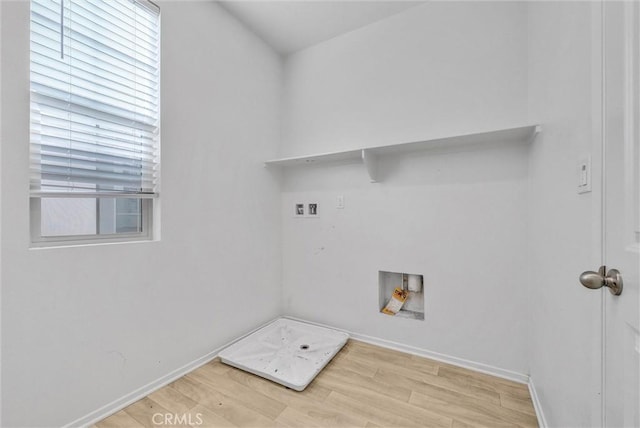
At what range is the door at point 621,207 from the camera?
588 millimetres

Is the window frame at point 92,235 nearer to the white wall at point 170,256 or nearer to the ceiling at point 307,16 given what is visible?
the white wall at point 170,256

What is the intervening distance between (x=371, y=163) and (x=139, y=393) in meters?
2.14

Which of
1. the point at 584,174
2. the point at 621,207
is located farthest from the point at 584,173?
the point at 621,207

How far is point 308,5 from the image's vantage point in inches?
75.9

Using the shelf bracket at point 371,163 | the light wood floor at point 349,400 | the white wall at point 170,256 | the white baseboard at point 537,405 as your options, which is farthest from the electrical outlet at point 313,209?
the white baseboard at point 537,405

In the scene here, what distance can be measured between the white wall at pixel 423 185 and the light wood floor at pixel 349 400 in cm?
25

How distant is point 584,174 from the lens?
83cm

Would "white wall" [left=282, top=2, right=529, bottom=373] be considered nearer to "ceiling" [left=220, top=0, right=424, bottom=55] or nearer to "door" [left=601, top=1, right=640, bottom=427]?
"ceiling" [left=220, top=0, right=424, bottom=55]

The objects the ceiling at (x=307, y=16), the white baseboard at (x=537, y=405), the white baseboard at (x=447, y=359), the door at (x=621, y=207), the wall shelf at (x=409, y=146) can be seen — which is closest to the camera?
the door at (x=621, y=207)

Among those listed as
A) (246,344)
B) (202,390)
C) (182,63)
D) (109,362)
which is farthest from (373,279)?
(182,63)

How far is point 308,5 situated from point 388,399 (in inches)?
110

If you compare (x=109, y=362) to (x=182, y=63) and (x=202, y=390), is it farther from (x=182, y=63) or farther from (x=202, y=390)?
(x=182, y=63)

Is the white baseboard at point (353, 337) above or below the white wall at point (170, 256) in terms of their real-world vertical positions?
below

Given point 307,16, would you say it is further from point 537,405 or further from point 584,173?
point 537,405
